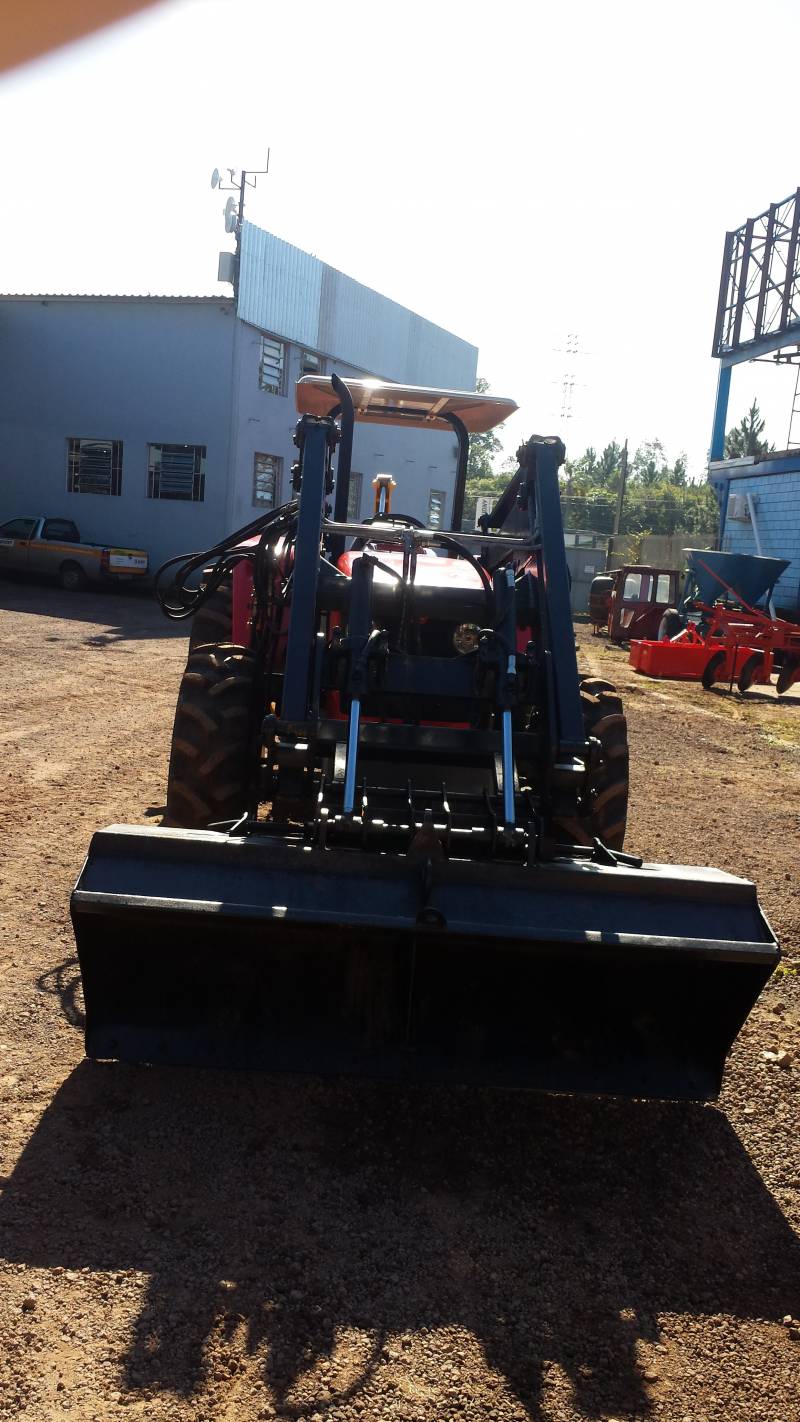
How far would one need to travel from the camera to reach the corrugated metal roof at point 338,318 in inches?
991

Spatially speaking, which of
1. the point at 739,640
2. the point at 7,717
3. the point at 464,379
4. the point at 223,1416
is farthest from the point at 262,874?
the point at 464,379

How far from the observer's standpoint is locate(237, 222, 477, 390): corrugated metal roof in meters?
25.2

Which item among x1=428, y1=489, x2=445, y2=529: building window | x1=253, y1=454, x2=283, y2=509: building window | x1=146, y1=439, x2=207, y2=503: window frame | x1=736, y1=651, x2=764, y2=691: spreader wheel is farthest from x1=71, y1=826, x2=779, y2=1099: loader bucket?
x1=428, y1=489, x2=445, y2=529: building window

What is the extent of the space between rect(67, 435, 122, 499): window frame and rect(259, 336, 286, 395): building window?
3455mm

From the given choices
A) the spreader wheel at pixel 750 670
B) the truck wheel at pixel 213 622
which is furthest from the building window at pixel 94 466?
the truck wheel at pixel 213 622

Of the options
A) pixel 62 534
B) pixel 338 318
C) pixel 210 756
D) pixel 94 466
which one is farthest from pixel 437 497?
pixel 210 756

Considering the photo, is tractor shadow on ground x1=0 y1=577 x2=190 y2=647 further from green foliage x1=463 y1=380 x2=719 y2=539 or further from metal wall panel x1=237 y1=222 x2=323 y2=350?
green foliage x1=463 y1=380 x2=719 y2=539

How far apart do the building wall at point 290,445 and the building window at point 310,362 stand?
176 mm

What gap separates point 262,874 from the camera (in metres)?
3.50

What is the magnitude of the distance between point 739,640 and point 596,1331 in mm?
14810

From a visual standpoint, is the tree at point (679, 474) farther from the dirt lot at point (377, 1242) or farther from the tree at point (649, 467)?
the dirt lot at point (377, 1242)

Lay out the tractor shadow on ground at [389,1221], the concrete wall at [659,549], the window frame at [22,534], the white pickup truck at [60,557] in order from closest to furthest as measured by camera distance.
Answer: the tractor shadow on ground at [389,1221]
the white pickup truck at [60,557]
the window frame at [22,534]
the concrete wall at [659,549]

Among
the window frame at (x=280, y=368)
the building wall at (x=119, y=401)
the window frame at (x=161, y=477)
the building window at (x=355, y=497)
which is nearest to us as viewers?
the building wall at (x=119, y=401)

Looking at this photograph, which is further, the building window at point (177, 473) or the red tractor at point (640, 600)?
the building window at point (177, 473)
